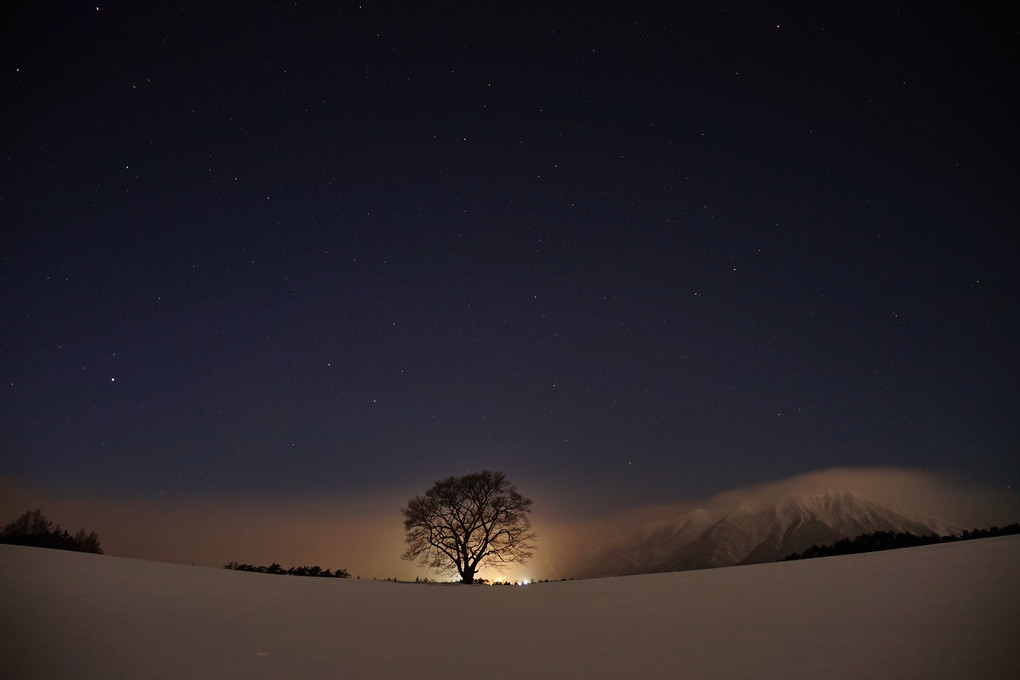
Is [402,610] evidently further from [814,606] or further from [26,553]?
[26,553]

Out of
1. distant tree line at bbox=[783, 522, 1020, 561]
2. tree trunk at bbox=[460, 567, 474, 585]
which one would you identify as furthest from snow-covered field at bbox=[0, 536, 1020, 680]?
tree trunk at bbox=[460, 567, 474, 585]

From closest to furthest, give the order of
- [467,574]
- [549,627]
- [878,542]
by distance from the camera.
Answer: [549,627] < [878,542] < [467,574]

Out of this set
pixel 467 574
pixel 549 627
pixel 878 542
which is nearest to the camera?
pixel 549 627

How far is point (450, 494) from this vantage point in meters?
31.6

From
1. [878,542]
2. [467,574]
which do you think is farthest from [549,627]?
[467,574]

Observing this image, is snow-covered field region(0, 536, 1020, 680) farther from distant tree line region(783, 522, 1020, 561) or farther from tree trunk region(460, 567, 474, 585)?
tree trunk region(460, 567, 474, 585)

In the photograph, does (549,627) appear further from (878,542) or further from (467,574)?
(467,574)

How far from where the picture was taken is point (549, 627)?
884cm

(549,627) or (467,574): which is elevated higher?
(549,627)

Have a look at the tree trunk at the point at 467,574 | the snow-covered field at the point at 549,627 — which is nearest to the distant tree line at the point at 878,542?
the snow-covered field at the point at 549,627

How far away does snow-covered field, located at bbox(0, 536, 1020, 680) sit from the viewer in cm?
563

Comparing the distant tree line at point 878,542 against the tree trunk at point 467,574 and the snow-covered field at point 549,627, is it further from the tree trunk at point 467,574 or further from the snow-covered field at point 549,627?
the tree trunk at point 467,574

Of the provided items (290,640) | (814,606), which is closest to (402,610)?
(290,640)

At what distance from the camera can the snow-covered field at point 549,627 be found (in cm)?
563
